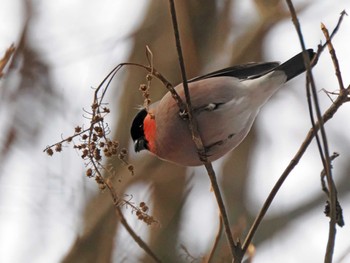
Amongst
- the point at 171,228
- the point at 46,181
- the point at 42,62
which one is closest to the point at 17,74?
the point at 42,62

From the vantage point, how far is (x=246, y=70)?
303 centimetres

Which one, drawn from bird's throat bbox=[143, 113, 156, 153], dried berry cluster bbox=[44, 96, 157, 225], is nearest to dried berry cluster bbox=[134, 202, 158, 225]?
dried berry cluster bbox=[44, 96, 157, 225]

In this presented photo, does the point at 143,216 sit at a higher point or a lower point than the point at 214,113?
lower

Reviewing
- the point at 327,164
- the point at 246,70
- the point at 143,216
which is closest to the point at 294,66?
the point at 246,70

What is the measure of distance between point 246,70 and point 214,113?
0.41 meters

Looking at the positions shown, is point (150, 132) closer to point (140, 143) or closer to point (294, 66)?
point (140, 143)

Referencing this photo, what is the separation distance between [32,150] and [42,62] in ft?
1.72

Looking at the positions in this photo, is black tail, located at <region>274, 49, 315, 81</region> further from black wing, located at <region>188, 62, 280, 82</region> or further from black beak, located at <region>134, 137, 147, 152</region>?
black beak, located at <region>134, 137, 147, 152</region>

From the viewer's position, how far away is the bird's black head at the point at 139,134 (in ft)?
9.66

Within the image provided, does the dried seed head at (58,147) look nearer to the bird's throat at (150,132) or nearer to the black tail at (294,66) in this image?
the bird's throat at (150,132)

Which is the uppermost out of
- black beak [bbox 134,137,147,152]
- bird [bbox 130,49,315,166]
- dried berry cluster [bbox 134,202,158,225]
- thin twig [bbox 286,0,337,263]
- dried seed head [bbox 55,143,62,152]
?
black beak [bbox 134,137,147,152]

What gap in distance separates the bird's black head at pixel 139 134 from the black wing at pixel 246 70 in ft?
0.99

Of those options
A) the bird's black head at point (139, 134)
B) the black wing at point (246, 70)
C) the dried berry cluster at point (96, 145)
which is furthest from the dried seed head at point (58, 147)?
the black wing at point (246, 70)

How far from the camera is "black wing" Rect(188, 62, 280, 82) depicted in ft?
9.84
